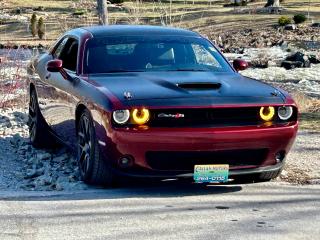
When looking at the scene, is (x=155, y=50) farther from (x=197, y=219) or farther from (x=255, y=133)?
(x=197, y=219)

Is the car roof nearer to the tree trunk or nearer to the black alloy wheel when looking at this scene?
the black alloy wheel

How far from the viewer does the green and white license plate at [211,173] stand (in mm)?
7281

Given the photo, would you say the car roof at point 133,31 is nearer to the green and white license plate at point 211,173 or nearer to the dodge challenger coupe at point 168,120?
the dodge challenger coupe at point 168,120

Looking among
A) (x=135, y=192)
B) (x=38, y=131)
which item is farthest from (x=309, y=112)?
(x=135, y=192)

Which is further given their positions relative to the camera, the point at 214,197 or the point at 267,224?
the point at 214,197

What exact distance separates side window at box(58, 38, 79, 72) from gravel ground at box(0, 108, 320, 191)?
1.07 meters

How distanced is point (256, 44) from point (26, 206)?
30603 mm

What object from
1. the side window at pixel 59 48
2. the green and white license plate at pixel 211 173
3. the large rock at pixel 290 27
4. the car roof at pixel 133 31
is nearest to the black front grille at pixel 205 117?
the green and white license plate at pixel 211 173

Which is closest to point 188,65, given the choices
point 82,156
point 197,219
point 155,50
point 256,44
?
point 155,50

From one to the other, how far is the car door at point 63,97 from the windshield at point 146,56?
0.92 ft

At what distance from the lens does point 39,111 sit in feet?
32.6

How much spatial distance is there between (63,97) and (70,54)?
26.3 inches

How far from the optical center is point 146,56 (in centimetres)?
870

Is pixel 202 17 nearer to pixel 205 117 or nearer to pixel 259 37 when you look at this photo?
pixel 259 37
